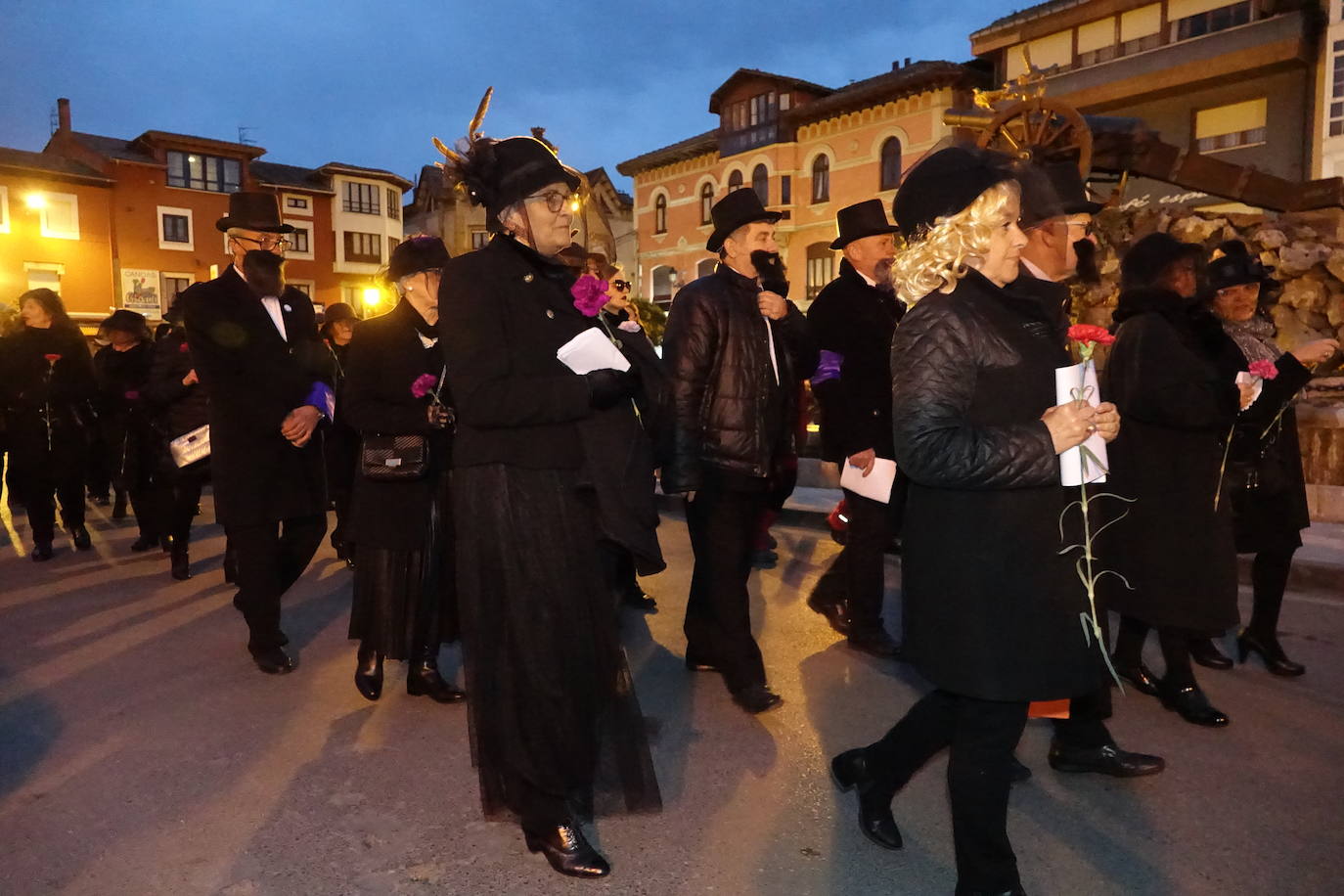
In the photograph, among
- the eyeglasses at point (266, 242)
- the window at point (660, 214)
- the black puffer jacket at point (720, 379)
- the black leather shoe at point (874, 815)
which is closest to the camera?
the black leather shoe at point (874, 815)

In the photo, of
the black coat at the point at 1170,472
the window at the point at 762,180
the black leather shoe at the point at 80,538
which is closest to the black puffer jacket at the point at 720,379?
the black coat at the point at 1170,472

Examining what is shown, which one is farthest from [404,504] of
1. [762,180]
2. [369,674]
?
[762,180]

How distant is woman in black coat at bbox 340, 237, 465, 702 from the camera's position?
4.09 metres

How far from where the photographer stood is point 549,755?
275 cm

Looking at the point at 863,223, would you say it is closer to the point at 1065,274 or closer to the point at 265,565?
the point at 1065,274

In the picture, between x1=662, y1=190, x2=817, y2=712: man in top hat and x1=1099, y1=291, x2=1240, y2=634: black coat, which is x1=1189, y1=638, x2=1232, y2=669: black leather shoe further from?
x1=662, y1=190, x2=817, y2=712: man in top hat

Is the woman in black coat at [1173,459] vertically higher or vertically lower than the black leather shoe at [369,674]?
higher

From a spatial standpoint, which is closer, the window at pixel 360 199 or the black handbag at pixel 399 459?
the black handbag at pixel 399 459

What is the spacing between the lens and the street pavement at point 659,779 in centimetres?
277

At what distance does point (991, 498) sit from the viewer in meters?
2.30

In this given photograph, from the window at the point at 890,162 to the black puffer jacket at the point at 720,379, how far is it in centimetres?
2520

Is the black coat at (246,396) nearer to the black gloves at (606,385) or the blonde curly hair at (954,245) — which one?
the black gloves at (606,385)

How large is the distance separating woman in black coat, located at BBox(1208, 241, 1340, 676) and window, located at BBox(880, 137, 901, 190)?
24693 mm

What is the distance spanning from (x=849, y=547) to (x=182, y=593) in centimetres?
446
